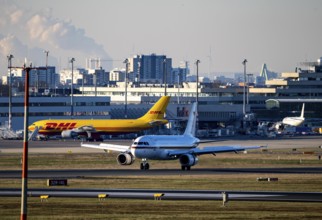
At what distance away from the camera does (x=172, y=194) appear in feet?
247

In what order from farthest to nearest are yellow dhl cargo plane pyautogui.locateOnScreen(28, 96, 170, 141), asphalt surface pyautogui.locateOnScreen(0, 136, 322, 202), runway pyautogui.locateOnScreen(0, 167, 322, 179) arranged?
yellow dhl cargo plane pyautogui.locateOnScreen(28, 96, 170, 141), runway pyautogui.locateOnScreen(0, 167, 322, 179), asphalt surface pyautogui.locateOnScreen(0, 136, 322, 202)

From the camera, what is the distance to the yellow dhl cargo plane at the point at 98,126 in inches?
7500

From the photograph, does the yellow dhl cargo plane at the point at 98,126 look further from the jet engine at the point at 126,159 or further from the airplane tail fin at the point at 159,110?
the jet engine at the point at 126,159

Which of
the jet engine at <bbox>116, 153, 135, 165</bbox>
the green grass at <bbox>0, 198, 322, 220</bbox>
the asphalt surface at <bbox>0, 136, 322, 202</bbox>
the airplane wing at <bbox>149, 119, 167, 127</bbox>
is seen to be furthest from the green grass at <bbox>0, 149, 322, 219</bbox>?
the airplane wing at <bbox>149, 119, 167, 127</bbox>

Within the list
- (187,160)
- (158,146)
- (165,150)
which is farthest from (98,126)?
(187,160)

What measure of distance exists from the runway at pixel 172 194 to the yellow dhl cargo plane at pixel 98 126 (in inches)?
4350

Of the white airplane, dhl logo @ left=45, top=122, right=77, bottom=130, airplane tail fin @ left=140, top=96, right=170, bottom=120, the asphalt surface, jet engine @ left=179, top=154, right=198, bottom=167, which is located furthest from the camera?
dhl logo @ left=45, top=122, right=77, bottom=130

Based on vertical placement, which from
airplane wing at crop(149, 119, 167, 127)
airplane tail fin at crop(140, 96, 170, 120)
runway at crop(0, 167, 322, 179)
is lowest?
runway at crop(0, 167, 322, 179)

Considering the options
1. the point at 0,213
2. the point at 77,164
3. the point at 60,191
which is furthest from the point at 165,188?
the point at 77,164

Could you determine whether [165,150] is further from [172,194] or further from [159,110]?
[159,110]

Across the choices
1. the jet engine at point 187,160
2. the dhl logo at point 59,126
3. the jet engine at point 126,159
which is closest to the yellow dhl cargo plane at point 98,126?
the dhl logo at point 59,126

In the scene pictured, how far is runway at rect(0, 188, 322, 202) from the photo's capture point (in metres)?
72.4

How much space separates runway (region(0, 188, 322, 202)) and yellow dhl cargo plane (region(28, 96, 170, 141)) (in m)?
110

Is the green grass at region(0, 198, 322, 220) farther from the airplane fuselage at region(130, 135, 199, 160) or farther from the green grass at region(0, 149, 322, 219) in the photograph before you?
the airplane fuselage at region(130, 135, 199, 160)
